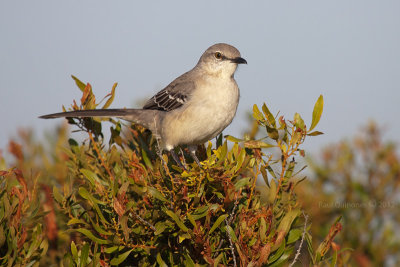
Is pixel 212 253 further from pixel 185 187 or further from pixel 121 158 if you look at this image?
pixel 121 158

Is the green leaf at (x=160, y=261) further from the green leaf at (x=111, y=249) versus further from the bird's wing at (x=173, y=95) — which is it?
the bird's wing at (x=173, y=95)

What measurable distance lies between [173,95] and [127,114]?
0.66 metres

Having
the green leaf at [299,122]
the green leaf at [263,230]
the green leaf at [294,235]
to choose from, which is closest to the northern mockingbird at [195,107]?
the green leaf at [299,122]

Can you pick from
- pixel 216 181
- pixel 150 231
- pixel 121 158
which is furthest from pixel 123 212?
pixel 121 158

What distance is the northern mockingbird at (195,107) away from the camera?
503cm

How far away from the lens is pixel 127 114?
542 cm

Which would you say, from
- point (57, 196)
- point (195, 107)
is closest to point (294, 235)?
point (57, 196)

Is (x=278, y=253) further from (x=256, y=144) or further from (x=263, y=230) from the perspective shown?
(x=256, y=144)

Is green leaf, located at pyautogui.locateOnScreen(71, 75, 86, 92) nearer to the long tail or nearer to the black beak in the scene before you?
the long tail

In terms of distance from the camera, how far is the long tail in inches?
181

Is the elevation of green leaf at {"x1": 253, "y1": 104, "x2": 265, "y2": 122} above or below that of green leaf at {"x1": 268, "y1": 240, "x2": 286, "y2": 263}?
above

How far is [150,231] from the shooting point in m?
3.38

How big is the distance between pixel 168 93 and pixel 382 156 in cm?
291

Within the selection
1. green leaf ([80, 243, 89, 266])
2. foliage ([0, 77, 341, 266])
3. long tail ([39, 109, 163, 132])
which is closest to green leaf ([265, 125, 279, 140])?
foliage ([0, 77, 341, 266])
